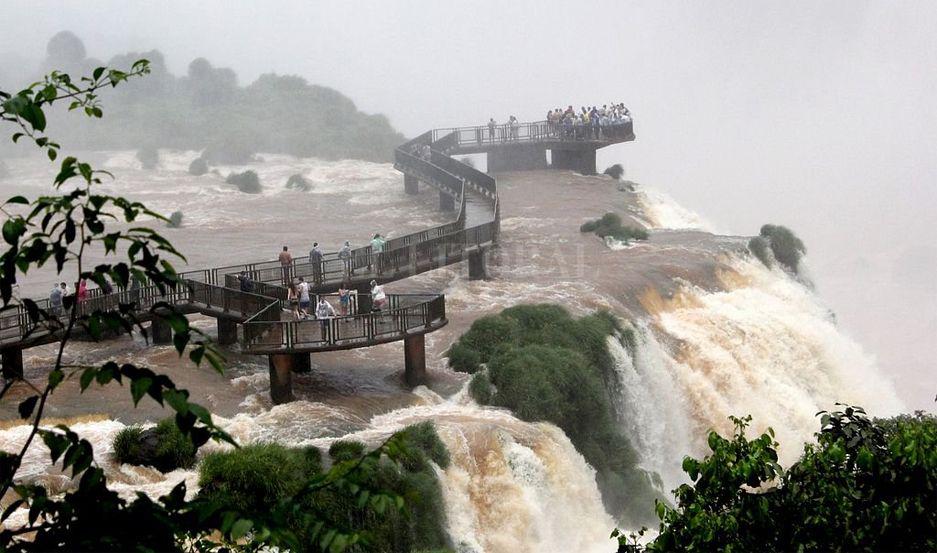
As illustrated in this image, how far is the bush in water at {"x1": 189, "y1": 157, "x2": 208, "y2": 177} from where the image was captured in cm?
5903

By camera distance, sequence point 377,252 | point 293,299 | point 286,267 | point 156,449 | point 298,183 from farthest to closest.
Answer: point 298,183 < point 377,252 < point 286,267 < point 293,299 < point 156,449

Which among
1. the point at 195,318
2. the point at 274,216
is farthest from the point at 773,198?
the point at 195,318

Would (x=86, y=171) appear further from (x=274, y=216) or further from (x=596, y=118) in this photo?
(x=596, y=118)

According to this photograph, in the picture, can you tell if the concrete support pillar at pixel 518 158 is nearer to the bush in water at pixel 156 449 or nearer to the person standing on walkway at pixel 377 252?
the person standing on walkway at pixel 377 252

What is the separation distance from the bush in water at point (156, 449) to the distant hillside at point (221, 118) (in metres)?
49.8

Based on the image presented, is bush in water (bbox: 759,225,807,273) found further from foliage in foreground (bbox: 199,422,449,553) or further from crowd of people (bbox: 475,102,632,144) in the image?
A: foliage in foreground (bbox: 199,422,449,553)

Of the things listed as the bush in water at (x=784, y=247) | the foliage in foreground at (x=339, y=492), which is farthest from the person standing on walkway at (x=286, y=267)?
the bush in water at (x=784, y=247)

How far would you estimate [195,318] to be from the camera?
25.4 metres

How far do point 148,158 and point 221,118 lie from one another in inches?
574

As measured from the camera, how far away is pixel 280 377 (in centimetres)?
1870

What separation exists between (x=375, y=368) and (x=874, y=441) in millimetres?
12899

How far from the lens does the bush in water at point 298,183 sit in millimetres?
52781

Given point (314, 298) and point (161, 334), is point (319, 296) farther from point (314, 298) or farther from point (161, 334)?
point (161, 334)

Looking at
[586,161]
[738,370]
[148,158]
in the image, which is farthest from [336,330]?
[148,158]
